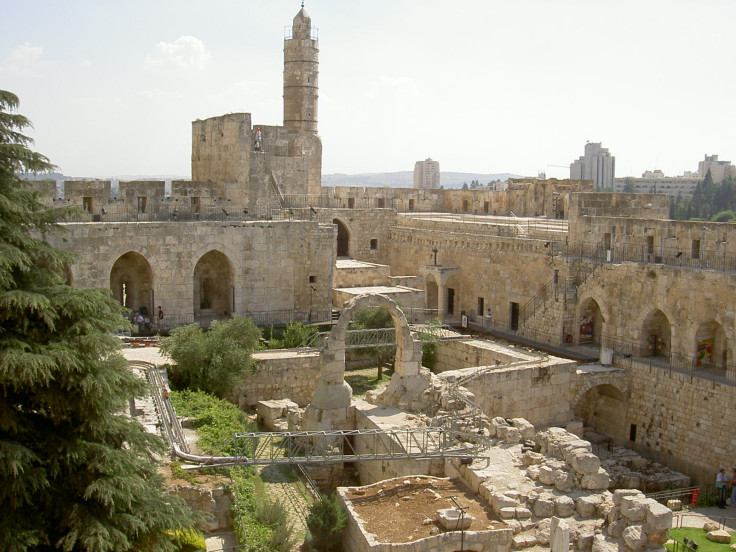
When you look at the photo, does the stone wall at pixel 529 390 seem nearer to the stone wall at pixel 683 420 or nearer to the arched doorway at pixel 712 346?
the stone wall at pixel 683 420

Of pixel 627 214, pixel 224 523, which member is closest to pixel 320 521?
pixel 224 523

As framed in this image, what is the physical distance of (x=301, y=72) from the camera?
1353 inches

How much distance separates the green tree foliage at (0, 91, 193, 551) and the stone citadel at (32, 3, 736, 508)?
8.00 meters

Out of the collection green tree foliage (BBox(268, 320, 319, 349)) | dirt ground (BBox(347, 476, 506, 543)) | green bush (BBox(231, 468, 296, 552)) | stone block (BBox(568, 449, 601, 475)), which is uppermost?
green tree foliage (BBox(268, 320, 319, 349))

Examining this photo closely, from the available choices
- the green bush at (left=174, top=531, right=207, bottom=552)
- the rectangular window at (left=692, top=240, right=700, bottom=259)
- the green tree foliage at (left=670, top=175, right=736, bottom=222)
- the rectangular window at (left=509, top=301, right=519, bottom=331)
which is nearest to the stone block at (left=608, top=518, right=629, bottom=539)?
the green bush at (left=174, top=531, right=207, bottom=552)

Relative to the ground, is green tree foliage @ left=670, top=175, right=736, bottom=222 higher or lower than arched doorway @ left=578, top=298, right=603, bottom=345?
higher

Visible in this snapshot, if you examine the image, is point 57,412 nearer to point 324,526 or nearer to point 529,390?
point 324,526

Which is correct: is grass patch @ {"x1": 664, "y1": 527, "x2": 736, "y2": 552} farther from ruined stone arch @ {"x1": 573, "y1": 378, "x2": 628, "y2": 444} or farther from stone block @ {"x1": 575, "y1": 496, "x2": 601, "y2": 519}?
ruined stone arch @ {"x1": 573, "y1": 378, "x2": 628, "y2": 444}

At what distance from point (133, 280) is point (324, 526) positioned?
13.3 meters

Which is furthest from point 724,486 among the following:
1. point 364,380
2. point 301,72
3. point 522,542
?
point 301,72

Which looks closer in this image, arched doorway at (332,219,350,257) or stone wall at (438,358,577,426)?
stone wall at (438,358,577,426)

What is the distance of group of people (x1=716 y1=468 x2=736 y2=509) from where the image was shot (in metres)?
16.2

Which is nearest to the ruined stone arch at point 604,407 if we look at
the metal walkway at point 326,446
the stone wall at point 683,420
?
the stone wall at point 683,420

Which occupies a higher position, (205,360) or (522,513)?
(205,360)
